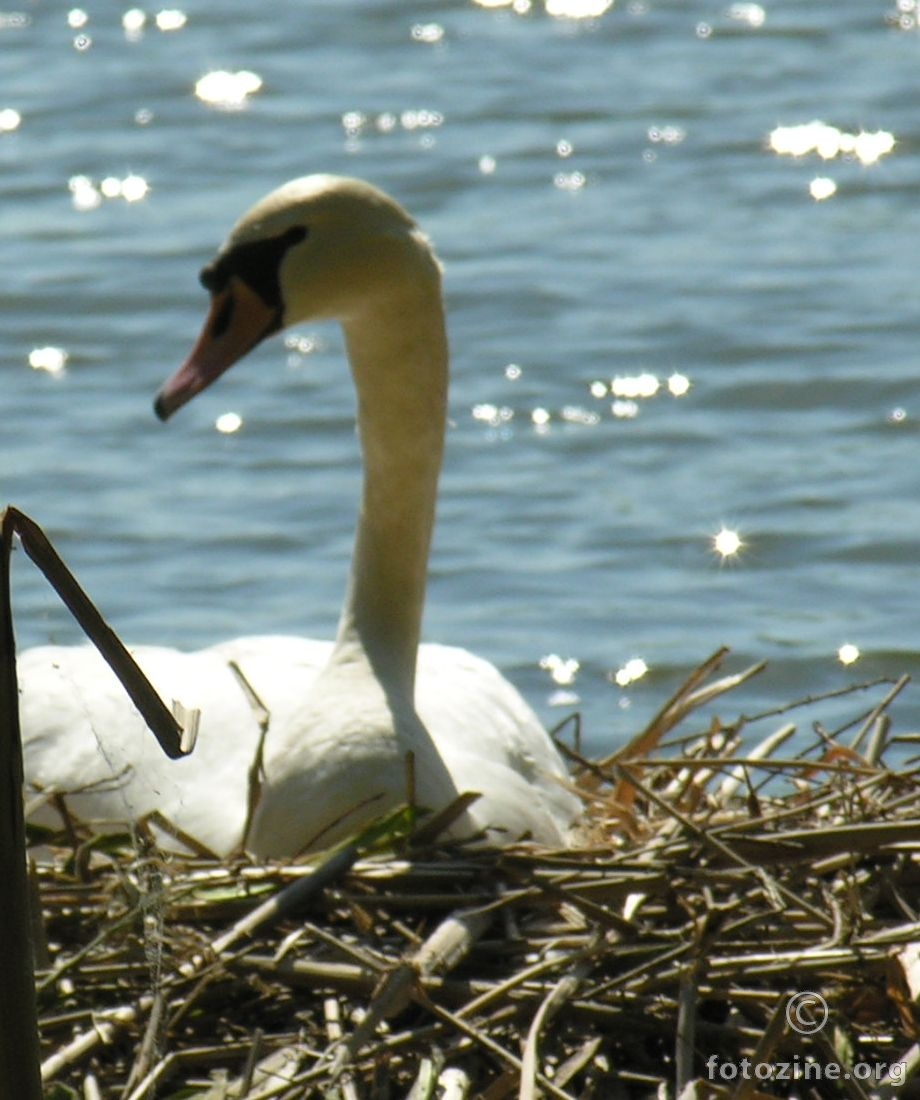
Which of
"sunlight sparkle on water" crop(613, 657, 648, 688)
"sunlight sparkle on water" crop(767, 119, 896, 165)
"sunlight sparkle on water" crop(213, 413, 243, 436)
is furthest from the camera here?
"sunlight sparkle on water" crop(767, 119, 896, 165)

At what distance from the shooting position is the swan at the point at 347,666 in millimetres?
4613

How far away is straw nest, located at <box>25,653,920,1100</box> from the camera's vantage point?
326 cm

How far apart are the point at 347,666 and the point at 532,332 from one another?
15.4 ft

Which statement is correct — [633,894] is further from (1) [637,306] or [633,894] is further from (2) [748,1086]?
(1) [637,306]

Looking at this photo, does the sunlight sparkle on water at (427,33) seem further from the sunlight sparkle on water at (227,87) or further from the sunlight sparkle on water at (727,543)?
the sunlight sparkle on water at (727,543)

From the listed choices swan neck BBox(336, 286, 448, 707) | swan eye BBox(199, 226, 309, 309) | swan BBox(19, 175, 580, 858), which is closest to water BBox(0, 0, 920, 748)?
swan BBox(19, 175, 580, 858)

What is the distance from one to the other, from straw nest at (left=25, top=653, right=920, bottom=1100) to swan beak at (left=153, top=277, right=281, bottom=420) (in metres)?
1.44

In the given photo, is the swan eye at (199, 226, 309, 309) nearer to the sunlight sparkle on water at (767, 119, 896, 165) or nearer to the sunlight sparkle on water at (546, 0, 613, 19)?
the sunlight sparkle on water at (767, 119, 896, 165)

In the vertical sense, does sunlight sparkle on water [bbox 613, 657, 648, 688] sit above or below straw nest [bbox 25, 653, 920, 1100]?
below

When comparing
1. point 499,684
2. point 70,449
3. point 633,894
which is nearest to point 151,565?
point 70,449

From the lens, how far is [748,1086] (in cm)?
306

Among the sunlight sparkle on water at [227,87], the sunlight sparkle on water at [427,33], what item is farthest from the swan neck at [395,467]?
the sunlight sparkle on water at [427,33]

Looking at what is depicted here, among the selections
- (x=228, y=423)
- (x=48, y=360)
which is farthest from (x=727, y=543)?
(x=48, y=360)

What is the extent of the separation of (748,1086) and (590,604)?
446 cm
